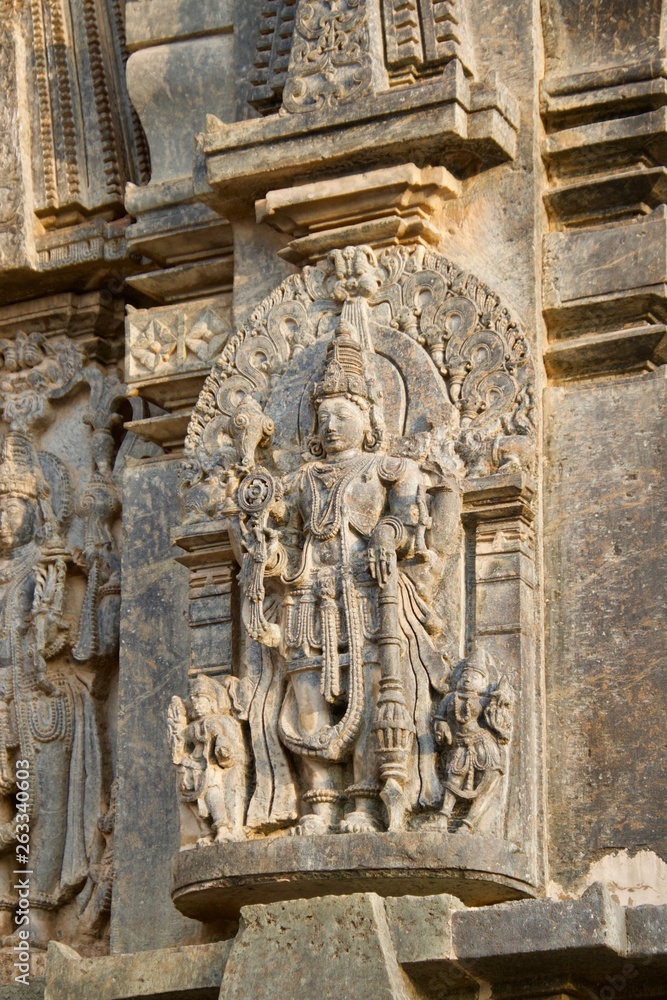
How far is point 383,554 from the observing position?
7.39 meters

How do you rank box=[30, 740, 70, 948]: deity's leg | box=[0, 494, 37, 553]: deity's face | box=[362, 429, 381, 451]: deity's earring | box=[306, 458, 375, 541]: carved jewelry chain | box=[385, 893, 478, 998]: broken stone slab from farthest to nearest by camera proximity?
box=[0, 494, 37, 553]: deity's face → box=[30, 740, 70, 948]: deity's leg → box=[362, 429, 381, 451]: deity's earring → box=[306, 458, 375, 541]: carved jewelry chain → box=[385, 893, 478, 998]: broken stone slab

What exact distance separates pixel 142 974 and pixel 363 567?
5.28 feet

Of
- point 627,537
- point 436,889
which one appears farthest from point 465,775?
point 627,537

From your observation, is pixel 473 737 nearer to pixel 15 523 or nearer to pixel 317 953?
pixel 317 953

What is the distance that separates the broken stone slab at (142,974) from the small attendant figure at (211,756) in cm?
44

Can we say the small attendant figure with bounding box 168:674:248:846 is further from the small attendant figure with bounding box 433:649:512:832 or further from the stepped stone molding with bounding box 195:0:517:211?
the stepped stone molding with bounding box 195:0:517:211

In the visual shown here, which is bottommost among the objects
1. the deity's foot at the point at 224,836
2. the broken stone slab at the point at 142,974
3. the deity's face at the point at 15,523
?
the broken stone slab at the point at 142,974

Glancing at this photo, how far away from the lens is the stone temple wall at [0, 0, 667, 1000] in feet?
23.4

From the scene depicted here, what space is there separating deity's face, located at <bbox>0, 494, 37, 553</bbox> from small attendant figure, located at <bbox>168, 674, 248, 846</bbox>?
5.80ft

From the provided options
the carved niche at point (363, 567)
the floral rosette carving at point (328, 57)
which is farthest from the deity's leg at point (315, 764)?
the floral rosette carving at point (328, 57)

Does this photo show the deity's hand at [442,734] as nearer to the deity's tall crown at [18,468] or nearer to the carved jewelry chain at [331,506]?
the carved jewelry chain at [331,506]

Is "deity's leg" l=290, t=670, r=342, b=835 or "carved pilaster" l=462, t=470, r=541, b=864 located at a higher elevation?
"carved pilaster" l=462, t=470, r=541, b=864

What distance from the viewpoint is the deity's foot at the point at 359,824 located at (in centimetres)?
715

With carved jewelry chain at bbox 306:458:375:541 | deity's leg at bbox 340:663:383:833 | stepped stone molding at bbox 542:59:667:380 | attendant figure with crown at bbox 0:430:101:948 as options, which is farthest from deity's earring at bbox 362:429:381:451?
attendant figure with crown at bbox 0:430:101:948
